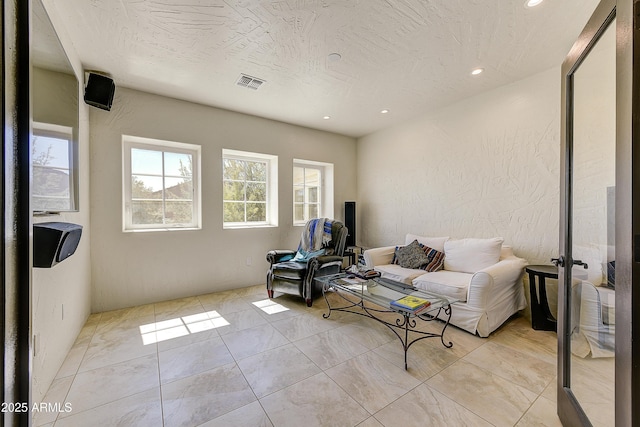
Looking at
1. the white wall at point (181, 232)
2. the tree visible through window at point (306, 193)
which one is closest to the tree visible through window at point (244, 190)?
the white wall at point (181, 232)

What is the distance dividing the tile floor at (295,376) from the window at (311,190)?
2.19 m

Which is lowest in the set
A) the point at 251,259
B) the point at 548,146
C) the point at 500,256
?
the point at 251,259

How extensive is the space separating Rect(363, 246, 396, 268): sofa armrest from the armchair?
0.37 metres

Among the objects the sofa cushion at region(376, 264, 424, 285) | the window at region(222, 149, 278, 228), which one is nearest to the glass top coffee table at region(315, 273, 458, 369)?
the sofa cushion at region(376, 264, 424, 285)

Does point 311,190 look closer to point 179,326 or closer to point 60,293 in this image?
point 179,326

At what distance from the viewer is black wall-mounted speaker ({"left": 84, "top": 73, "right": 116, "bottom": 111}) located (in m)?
2.28

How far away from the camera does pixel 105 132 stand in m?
2.69

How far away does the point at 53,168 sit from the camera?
1467 mm

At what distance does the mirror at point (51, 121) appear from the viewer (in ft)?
3.90

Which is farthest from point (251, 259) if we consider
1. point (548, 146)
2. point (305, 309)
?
point (548, 146)

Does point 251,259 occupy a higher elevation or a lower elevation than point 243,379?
higher

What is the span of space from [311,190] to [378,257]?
5.96 ft

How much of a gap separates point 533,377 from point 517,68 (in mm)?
2717

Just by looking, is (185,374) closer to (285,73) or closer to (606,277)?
(606,277)
